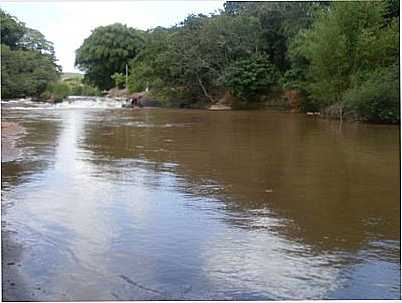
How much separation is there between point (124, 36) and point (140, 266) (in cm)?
2873

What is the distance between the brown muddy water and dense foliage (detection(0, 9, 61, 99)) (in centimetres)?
897

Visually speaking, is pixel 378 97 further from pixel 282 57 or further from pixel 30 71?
pixel 30 71

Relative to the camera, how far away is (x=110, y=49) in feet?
103

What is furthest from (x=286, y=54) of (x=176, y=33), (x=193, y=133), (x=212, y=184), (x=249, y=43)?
(x=212, y=184)

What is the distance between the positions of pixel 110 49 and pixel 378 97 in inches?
810

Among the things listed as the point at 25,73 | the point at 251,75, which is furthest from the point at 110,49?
the point at 251,75

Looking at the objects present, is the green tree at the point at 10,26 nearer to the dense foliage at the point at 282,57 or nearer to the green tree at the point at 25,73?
the green tree at the point at 25,73

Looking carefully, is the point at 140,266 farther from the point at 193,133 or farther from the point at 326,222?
the point at 193,133

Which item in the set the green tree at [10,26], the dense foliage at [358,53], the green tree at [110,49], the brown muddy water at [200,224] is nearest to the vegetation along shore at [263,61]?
the dense foliage at [358,53]

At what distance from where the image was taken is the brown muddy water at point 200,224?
281cm

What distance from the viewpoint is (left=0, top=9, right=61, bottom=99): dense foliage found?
654 inches

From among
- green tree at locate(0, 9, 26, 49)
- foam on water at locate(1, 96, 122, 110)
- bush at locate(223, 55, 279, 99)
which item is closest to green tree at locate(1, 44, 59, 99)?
foam on water at locate(1, 96, 122, 110)

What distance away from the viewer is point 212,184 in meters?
5.77

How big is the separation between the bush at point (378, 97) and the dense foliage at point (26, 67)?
8113mm
